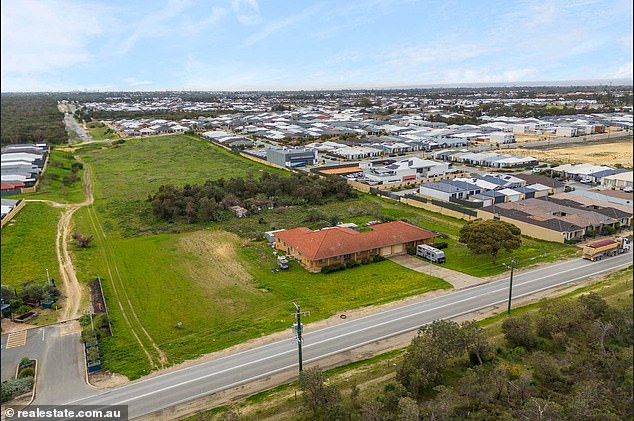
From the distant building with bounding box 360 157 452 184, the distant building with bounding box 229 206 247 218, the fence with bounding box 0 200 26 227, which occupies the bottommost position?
the distant building with bounding box 229 206 247 218

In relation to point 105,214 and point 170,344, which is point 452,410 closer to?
point 170,344

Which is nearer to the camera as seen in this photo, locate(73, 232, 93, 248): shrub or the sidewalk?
the sidewalk

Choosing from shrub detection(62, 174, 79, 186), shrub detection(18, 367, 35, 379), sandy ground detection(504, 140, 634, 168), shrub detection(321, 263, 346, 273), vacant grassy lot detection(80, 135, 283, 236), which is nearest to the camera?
shrub detection(18, 367, 35, 379)

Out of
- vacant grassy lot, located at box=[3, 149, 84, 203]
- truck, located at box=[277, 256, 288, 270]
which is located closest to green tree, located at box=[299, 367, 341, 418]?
truck, located at box=[277, 256, 288, 270]

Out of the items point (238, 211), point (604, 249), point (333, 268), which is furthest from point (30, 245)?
point (604, 249)

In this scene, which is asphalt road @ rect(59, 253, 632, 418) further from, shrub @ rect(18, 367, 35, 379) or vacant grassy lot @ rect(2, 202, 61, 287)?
vacant grassy lot @ rect(2, 202, 61, 287)

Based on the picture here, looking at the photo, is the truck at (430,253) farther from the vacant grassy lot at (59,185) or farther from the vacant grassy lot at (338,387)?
the vacant grassy lot at (59,185)
